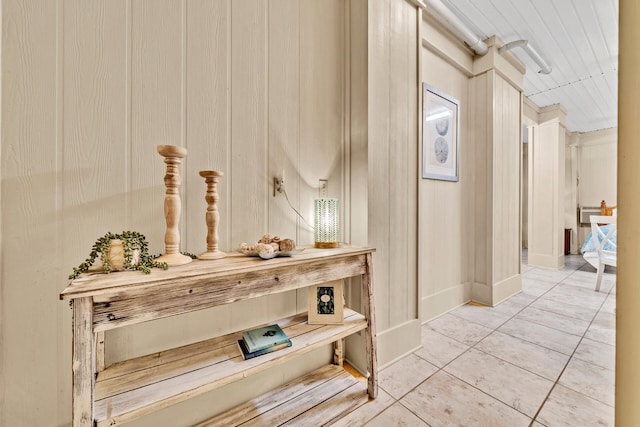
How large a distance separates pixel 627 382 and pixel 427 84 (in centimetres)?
241

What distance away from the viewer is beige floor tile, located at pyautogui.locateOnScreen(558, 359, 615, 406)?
4.53ft

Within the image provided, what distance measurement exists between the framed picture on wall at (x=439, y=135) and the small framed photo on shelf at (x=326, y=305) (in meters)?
1.47

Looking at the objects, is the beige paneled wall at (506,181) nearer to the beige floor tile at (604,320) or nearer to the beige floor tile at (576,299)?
the beige floor tile at (576,299)

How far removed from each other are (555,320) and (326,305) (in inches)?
92.0

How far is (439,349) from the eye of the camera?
1.86 meters

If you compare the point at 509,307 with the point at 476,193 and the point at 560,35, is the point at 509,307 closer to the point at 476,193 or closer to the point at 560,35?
the point at 476,193

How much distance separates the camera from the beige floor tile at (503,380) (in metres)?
1.35

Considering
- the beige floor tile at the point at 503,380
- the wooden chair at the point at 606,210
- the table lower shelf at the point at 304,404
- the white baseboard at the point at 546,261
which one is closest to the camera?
the table lower shelf at the point at 304,404

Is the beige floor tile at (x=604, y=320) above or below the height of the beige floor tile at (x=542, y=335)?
above

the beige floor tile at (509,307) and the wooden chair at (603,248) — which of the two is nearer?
the beige floor tile at (509,307)

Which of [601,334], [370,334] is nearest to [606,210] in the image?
[601,334]

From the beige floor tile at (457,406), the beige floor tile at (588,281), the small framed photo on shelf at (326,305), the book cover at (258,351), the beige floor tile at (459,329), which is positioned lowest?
the beige floor tile at (457,406)

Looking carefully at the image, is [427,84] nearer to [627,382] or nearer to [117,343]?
[627,382]

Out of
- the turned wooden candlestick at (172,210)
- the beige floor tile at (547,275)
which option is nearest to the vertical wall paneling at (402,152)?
the turned wooden candlestick at (172,210)
